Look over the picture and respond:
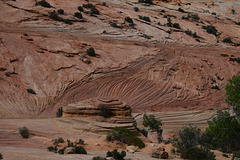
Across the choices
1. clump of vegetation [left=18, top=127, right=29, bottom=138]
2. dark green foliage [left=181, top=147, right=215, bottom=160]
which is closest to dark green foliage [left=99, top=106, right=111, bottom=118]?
clump of vegetation [left=18, top=127, right=29, bottom=138]

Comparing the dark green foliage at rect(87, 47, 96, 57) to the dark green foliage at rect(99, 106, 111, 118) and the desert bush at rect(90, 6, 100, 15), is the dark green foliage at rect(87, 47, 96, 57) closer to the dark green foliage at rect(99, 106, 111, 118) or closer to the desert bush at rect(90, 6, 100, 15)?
the desert bush at rect(90, 6, 100, 15)

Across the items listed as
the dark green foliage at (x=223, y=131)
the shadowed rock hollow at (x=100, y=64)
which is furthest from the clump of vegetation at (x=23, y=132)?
the dark green foliage at (x=223, y=131)

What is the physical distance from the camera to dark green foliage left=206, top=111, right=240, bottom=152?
16.8 m

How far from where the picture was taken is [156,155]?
13.2 meters

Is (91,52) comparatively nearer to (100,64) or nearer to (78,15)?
(100,64)

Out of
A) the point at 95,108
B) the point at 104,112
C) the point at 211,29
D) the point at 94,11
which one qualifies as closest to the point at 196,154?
the point at 104,112

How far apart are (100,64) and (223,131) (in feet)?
69.4

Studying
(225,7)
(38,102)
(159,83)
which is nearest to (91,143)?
(38,102)

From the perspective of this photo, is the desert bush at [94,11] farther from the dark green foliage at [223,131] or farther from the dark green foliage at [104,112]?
the dark green foliage at [223,131]

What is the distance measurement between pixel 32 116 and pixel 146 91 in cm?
1491

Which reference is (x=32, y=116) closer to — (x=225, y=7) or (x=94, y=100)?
(x=94, y=100)

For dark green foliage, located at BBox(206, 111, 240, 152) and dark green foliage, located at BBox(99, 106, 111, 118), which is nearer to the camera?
dark green foliage, located at BBox(206, 111, 240, 152)

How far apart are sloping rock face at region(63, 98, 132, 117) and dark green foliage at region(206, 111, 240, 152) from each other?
6.66 meters

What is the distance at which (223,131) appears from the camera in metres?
16.7
